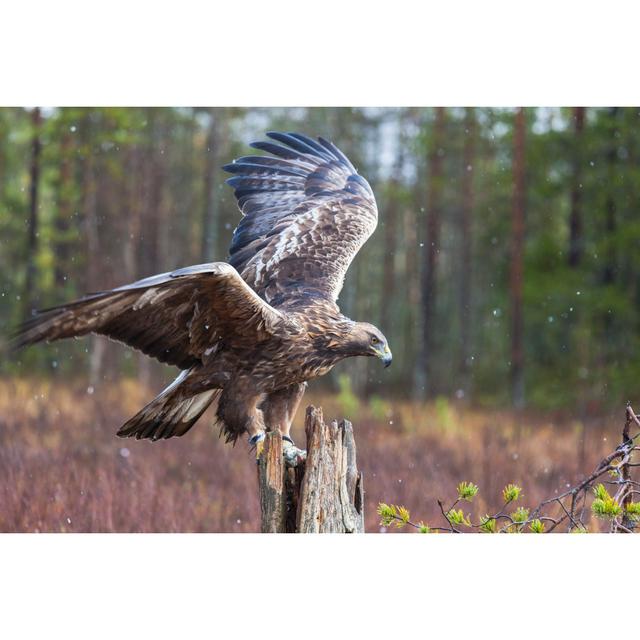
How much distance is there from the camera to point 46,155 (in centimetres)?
902

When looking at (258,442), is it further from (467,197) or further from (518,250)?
(467,197)

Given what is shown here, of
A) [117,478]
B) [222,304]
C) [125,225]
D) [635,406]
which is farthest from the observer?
[125,225]

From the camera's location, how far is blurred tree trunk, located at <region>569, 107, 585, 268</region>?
902cm

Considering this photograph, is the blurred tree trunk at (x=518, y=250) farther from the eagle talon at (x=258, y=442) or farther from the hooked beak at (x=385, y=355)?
Answer: the eagle talon at (x=258, y=442)

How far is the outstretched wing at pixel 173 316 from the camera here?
3372 millimetres

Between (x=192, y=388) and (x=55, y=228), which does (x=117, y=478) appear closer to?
(x=192, y=388)

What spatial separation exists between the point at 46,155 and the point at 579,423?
19.5ft

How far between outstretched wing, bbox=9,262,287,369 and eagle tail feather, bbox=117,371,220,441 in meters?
0.20

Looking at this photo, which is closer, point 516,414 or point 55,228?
point 516,414

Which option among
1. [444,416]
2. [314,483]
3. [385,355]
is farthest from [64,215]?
[314,483]

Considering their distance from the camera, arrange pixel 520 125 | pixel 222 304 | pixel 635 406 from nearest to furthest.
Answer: pixel 222 304 < pixel 635 406 < pixel 520 125

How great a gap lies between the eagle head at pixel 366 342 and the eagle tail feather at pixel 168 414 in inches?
28.6

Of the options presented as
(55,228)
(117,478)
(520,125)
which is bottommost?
(117,478)

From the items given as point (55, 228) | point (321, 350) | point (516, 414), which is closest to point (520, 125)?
point (516, 414)
